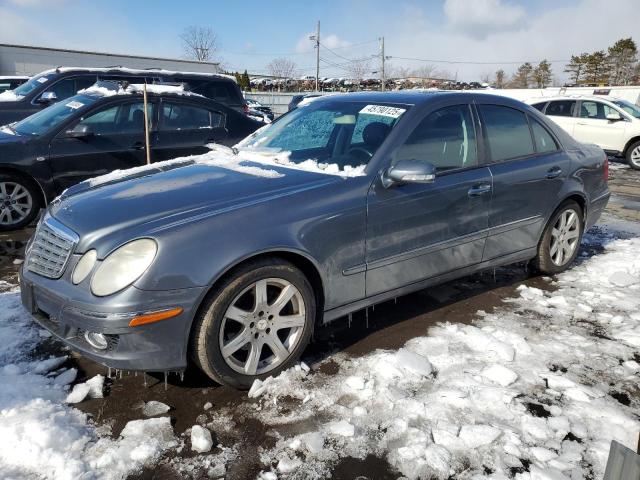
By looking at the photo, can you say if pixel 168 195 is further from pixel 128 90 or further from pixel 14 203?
pixel 128 90

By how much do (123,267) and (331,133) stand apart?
1891 millimetres

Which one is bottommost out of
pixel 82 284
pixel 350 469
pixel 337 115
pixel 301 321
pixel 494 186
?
pixel 350 469

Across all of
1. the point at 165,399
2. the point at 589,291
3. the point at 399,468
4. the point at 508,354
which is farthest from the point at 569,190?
the point at 165,399

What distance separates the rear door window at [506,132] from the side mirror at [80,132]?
4516mm

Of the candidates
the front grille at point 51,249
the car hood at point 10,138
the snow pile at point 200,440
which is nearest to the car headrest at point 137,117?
the car hood at point 10,138

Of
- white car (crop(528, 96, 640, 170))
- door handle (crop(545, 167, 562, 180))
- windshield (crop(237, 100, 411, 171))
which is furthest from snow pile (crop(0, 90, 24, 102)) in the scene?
white car (crop(528, 96, 640, 170))

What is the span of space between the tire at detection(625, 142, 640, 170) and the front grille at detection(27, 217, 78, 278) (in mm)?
13129

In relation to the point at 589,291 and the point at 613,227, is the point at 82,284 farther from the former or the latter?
the point at 613,227

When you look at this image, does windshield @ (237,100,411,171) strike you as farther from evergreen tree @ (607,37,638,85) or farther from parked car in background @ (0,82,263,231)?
evergreen tree @ (607,37,638,85)

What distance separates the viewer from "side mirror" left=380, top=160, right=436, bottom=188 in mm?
3080

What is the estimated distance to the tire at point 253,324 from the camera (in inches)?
103

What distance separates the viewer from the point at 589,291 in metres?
4.37

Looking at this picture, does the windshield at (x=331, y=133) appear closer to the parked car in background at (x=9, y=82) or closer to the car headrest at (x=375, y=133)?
the car headrest at (x=375, y=133)

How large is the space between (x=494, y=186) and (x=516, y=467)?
2129 millimetres
